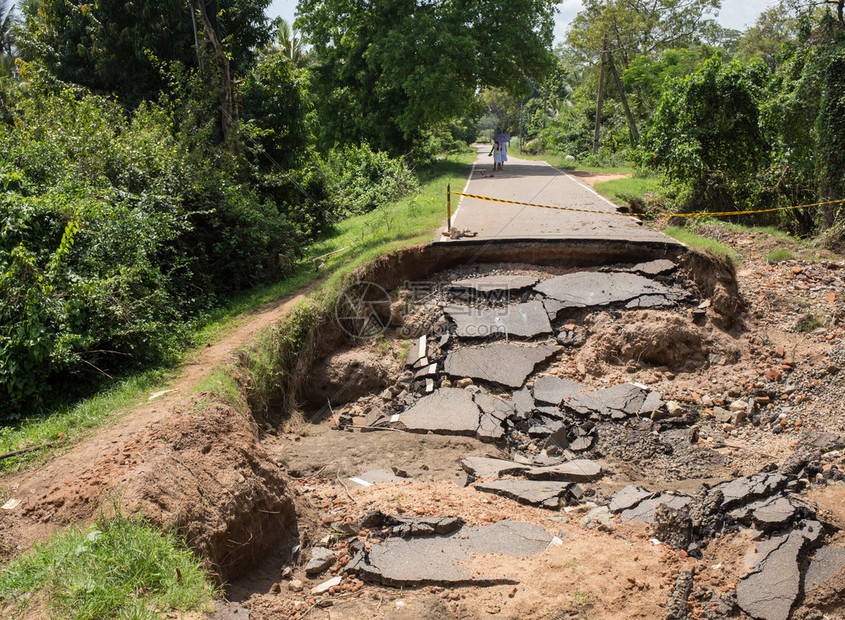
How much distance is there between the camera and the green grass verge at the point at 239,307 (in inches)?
201

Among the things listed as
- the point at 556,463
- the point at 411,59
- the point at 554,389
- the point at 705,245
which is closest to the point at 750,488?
the point at 556,463

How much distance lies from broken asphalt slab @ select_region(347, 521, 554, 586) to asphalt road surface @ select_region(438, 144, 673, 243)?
6056 mm

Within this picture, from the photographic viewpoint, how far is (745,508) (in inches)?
189

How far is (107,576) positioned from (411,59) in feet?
67.0

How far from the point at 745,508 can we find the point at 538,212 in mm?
8582

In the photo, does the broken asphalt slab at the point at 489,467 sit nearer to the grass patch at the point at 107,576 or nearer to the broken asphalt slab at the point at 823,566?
the broken asphalt slab at the point at 823,566

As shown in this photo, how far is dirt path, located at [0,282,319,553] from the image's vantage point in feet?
13.1

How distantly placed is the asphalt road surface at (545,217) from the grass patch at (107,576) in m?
7.49

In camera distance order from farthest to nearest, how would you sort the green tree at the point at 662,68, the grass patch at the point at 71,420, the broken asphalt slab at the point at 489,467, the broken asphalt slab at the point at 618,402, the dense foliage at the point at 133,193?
the green tree at the point at 662,68
the broken asphalt slab at the point at 618,402
the broken asphalt slab at the point at 489,467
the dense foliage at the point at 133,193
the grass patch at the point at 71,420

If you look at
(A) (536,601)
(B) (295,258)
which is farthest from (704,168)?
(A) (536,601)

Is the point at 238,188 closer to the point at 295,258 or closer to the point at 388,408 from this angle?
the point at 295,258

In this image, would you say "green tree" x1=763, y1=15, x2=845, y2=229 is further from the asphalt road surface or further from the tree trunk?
the tree trunk

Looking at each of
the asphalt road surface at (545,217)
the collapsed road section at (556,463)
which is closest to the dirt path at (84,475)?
the collapsed road section at (556,463)

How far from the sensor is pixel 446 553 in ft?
15.2
